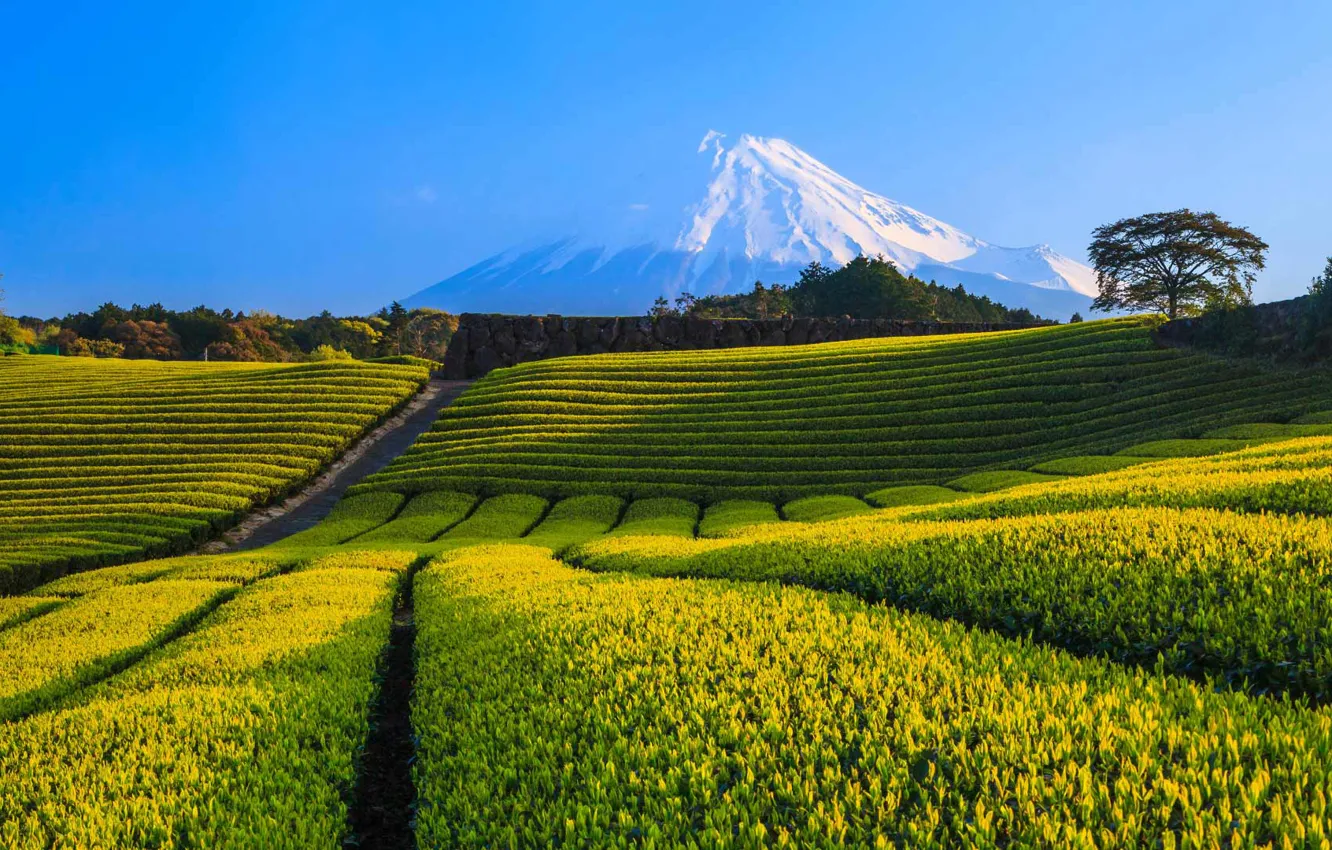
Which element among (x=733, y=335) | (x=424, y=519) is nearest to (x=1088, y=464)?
(x=424, y=519)

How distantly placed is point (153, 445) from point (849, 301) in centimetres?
5815

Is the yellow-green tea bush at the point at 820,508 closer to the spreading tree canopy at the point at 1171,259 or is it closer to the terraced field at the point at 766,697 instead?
the terraced field at the point at 766,697

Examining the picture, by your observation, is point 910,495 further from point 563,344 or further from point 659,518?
point 563,344

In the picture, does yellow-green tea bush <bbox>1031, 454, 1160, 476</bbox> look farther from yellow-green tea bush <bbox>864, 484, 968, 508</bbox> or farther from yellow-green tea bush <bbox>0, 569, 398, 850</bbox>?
→ yellow-green tea bush <bbox>0, 569, 398, 850</bbox>

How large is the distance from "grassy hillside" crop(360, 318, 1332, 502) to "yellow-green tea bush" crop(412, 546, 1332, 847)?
661 inches

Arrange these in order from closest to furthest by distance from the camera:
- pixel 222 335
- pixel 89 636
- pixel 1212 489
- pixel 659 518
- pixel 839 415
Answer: pixel 1212 489 → pixel 89 636 → pixel 659 518 → pixel 839 415 → pixel 222 335

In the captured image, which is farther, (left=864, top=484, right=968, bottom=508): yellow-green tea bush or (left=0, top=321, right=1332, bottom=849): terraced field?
(left=864, top=484, right=968, bottom=508): yellow-green tea bush

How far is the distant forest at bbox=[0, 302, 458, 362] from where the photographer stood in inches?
2589

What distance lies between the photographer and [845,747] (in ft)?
13.6

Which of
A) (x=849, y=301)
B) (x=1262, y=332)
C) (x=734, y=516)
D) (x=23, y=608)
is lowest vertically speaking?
(x=23, y=608)

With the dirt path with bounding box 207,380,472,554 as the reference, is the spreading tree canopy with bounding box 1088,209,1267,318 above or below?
above

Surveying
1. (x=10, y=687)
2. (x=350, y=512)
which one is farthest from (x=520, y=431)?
(x=10, y=687)

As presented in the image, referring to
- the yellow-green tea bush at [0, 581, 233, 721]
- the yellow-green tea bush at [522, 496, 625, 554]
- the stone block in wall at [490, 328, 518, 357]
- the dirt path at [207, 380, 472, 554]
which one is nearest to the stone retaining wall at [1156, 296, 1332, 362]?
the yellow-green tea bush at [522, 496, 625, 554]

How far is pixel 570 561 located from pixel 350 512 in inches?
500
